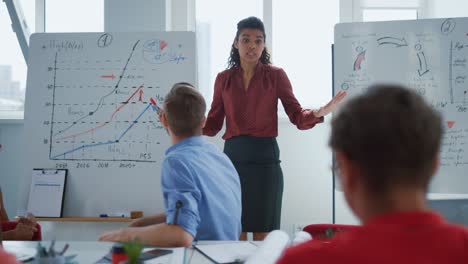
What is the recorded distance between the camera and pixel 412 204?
0.66 metres

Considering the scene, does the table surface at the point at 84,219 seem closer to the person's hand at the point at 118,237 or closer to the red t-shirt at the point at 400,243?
the person's hand at the point at 118,237

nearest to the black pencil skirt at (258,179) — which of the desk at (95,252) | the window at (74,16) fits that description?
the desk at (95,252)

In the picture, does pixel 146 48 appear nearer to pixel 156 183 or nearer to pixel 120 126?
pixel 120 126

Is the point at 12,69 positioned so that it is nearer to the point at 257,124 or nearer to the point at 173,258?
the point at 257,124

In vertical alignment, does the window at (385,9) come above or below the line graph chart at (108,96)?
above

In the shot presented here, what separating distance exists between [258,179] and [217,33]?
1.65m

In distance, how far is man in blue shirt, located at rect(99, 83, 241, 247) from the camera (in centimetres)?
151

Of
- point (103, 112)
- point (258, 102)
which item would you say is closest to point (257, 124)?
point (258, 102)

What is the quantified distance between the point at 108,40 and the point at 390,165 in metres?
3.02

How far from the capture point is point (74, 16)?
4.17m

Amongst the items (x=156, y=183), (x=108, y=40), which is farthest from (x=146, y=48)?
(x=156, y=183)

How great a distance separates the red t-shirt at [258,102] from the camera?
2.94 metres

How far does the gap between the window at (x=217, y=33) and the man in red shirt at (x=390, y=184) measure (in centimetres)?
345

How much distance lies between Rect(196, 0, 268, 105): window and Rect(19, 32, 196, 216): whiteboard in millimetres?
719
